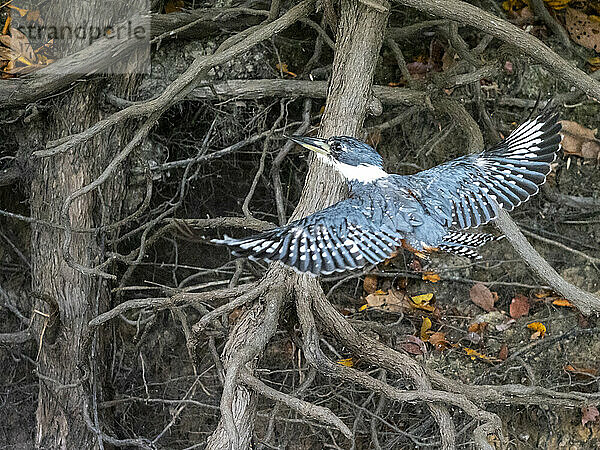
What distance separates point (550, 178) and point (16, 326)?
2.48m

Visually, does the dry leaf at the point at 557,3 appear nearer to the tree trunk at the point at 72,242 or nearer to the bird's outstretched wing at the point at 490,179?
the bird's outstretched wing at the point at 490,179

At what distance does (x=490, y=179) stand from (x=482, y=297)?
1.05 meters

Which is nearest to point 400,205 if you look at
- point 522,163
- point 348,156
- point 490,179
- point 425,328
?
point 348,156

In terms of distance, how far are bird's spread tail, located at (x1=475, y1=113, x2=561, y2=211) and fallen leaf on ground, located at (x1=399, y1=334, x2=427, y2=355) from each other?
0.90 metres

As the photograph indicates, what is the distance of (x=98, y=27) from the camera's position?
8.88 ft

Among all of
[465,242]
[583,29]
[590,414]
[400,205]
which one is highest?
[583,29]

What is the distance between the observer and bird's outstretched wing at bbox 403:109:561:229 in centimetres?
208

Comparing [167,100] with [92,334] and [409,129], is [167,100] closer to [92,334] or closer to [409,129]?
[92,334]

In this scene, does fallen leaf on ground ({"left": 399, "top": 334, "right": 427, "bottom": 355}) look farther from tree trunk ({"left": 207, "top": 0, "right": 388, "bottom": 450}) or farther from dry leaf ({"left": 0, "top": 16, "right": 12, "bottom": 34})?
dry leaf ({"left": 0, "top": 16, "right": 12, "bottom": 34})

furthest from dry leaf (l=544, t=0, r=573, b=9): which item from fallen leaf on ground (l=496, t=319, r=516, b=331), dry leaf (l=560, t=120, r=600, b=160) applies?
fallen leaf on ground (l=496, t=319, r=516, b=331)

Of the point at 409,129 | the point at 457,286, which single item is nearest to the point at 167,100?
the point at 409,129

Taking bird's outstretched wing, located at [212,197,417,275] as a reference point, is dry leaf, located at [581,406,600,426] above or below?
below

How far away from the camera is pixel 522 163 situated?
2160 mm

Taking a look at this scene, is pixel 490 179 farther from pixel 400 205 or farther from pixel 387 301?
pixel 387 301
